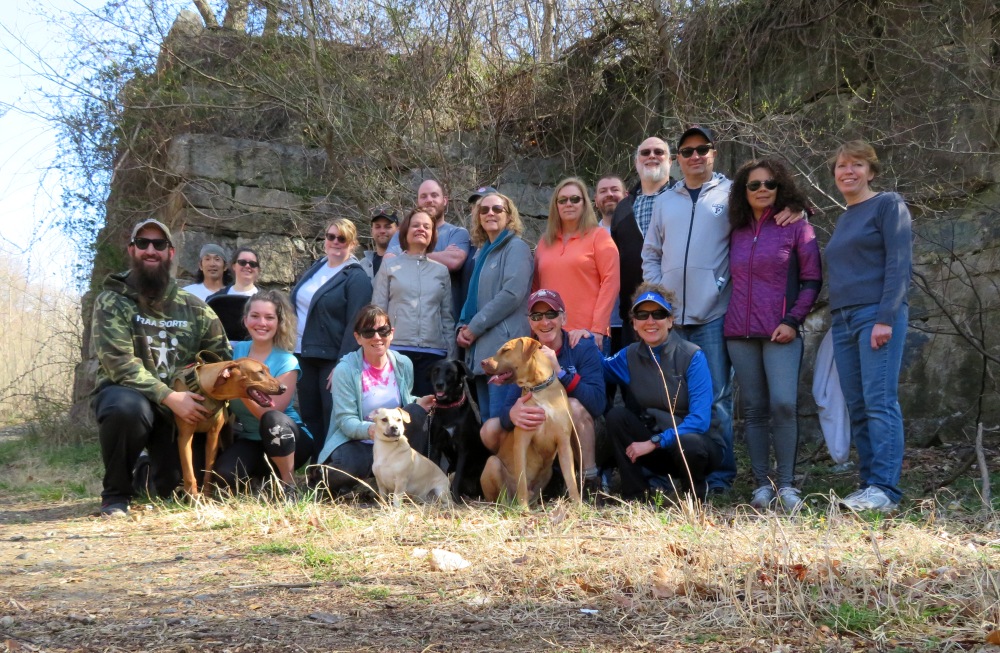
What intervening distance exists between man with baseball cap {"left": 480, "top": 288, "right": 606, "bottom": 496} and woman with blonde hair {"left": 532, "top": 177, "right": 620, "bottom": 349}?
0.39ft

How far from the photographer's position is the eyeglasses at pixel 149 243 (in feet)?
19.6

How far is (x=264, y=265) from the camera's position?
32.9ft

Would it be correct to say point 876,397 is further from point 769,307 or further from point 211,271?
point 211,271

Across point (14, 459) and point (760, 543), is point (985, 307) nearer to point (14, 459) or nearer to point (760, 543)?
point (760, 543)

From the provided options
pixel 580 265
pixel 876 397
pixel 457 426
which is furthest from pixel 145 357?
pixel 876 397

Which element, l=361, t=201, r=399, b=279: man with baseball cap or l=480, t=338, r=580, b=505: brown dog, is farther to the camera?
l=361, t=201, r=399, b=279: man with baseball cap

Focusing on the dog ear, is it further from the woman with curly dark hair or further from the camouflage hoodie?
the woman with curly dark hair

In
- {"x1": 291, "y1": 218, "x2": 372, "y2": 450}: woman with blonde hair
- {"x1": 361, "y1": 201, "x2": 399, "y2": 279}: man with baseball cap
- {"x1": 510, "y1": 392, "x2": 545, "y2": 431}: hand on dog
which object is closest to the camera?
{"x1": 510, "y1": 392, "x2": 545, "y2": 431}: hand on dog

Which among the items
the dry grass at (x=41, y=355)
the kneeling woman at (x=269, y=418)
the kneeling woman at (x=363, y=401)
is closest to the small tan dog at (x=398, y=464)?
Result: the kneeling woman at (x=363, y=401)

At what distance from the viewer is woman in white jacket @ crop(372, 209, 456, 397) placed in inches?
255

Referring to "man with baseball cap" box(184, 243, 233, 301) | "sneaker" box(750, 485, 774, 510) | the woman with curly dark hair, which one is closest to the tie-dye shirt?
"man with baseball cap" box(184, 243, 233, 301)

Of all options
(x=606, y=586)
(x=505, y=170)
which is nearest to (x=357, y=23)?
(x=505, y=170)

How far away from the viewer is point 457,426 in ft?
20.0

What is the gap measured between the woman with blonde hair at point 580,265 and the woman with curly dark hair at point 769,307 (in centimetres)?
78
